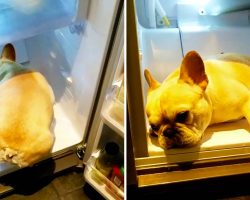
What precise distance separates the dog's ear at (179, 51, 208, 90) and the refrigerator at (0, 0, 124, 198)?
16 centimetres

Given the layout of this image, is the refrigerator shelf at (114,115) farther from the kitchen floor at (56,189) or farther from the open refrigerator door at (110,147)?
the kitchen floor at (56,189)

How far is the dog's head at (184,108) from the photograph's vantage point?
980mm

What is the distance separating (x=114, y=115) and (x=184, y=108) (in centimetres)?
18

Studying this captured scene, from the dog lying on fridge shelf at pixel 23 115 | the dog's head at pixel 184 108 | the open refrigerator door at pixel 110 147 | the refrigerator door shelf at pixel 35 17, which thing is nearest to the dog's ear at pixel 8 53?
the dog lying on fridge shelf at pixel 23 115

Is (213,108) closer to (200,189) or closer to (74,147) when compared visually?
(200,189)

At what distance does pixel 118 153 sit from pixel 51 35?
457 millimetres

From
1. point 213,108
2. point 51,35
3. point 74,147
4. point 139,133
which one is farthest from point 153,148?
point 51,35

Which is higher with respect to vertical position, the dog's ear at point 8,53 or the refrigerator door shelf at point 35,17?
the refrigerator door shelf at point 35,17

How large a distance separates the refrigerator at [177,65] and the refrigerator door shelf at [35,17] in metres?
0.23

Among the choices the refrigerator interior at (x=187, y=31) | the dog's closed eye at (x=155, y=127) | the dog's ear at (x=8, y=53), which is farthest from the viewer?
the refrigerator interior at (x=187, y=31)

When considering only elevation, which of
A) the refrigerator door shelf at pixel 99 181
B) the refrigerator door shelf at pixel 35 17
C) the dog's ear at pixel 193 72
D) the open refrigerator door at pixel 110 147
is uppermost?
the refrigerator door shelf at pixel 35 17

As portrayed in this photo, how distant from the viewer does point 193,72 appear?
986 millimetres

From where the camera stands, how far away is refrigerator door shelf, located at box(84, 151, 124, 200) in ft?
3.69

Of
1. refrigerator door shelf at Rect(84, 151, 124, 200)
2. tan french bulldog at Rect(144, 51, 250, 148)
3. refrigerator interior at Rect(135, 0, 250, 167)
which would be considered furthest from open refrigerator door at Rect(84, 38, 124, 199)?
refrigerator interior at Rect(135, 0, 250, 167)
